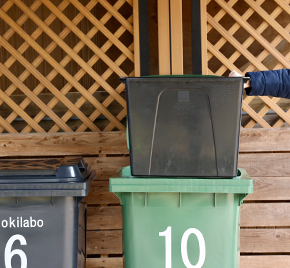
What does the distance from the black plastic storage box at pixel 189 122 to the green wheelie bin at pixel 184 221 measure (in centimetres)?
6

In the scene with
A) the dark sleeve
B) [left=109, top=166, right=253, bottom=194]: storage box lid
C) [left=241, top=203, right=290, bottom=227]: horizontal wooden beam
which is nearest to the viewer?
[left=109, top=166, right=253, bottom=194]: storage box lid

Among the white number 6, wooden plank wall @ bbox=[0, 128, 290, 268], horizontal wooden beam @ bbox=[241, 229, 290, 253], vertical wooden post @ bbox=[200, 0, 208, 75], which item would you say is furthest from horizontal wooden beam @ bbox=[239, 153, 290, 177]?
the white number 6

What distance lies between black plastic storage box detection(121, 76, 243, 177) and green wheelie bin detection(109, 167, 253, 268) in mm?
57


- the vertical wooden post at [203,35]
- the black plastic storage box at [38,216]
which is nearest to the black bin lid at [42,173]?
the black plastic storage box at [38,216]

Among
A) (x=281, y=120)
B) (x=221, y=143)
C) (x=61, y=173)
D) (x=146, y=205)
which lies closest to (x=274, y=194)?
(x=281, y=120)

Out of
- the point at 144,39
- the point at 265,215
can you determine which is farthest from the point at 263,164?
the point at 144,39

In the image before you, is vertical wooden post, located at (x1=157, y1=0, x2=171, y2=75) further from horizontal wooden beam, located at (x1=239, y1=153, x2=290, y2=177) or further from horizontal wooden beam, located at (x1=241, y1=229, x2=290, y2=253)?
horizontal wooden beam, located at (x1=241, y1=229, x2=290, y2=253)

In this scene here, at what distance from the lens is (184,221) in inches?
49.7

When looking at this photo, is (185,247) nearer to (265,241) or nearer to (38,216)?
(38,216)

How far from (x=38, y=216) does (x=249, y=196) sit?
1295 mm

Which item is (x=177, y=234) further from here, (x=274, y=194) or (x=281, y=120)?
(x=281, y=120)

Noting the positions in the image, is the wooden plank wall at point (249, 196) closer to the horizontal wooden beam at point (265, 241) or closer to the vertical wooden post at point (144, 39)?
the horizontal wooden beam at point (265, 241)

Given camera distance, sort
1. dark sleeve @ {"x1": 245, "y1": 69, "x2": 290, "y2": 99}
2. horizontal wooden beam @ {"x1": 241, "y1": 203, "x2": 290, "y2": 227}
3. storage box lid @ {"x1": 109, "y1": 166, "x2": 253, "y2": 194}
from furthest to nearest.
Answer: horizontal wooden beam @ {"x1": 241, "y1": 203, "x2": 290, "y2": 227}, dark sleeve @ {"x1": 245, "y1": 69, "x2": 290, "y2": 99}, storage box lid @ {"x1": 109, "y1": 166, "x2": 253, "y2": 194}

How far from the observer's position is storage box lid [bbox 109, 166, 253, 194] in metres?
1.24
